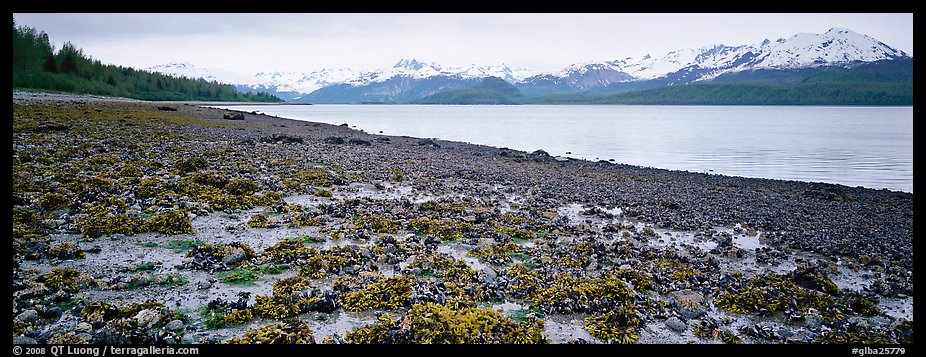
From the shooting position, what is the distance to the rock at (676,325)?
21.9 feet

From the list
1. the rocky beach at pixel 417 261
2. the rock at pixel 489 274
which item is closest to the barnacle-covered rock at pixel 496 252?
the rocky beach at pixel 417 261

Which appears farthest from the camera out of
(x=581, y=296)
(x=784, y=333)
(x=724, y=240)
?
(x=724, y=240)

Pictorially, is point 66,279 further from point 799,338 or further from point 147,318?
point 799,338

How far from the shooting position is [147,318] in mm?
5734

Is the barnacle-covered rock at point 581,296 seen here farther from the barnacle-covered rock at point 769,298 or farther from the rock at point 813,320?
the rock at point 813,320

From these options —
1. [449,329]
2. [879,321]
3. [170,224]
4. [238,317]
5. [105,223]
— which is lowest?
[879,321]

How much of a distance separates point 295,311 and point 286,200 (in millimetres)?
7814

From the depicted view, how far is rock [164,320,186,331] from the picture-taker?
5707 millimetres

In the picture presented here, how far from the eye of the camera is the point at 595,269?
9055mm

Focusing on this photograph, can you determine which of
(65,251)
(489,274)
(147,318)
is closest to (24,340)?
(147,318)

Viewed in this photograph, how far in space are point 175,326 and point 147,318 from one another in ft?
1.19

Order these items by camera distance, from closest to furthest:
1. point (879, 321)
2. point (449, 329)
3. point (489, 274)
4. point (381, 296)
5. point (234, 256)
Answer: point (449, 329) → point (381, 296) → point (879, 321) → point (234, 256) → point (489, 274)
